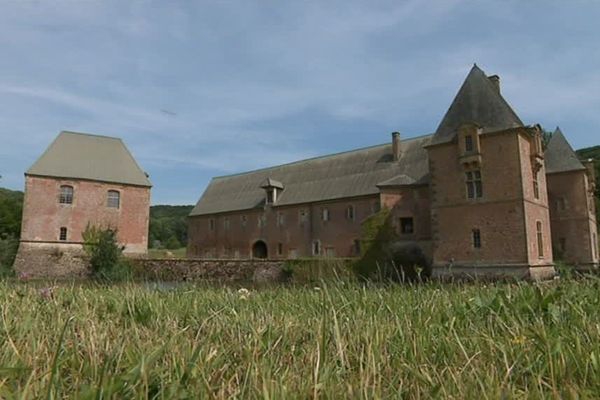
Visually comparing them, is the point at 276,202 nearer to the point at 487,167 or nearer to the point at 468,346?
the point at 487,167

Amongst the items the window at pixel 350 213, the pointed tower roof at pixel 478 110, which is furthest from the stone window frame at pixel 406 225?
the window at pixel 350 213

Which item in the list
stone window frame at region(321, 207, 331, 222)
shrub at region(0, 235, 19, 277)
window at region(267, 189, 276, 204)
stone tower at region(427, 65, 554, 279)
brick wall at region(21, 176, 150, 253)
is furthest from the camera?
window at region(267, 189, 276, 204)

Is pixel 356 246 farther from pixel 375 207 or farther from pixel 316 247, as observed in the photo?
pixel 316 247

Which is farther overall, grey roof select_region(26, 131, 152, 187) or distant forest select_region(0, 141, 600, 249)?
distant forest select_region(0, 141, 600, 249)

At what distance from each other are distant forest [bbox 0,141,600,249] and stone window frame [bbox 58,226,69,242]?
18393 millimetres

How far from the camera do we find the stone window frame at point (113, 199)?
37.6 metres

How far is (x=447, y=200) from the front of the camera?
25.3 meters

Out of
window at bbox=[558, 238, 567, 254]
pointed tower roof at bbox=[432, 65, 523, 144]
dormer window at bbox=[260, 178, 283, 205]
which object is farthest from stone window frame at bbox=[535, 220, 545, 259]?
dormer window at bbox=[260, 178, 283, 205]

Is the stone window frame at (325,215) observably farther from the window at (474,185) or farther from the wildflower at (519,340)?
the wildflower at (519,340)

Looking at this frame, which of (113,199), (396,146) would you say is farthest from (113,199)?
(396,146)

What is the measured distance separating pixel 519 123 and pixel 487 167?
279cm

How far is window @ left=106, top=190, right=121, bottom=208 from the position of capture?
37622mm

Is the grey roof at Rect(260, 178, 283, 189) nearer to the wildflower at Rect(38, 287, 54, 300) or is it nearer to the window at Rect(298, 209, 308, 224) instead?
the window at Rect(298, 209, 308, 224)

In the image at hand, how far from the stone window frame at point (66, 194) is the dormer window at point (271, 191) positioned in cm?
1526
